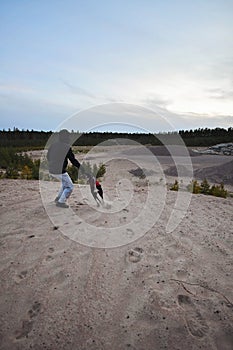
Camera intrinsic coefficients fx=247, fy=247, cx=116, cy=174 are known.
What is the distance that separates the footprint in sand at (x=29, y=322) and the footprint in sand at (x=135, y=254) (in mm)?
1177

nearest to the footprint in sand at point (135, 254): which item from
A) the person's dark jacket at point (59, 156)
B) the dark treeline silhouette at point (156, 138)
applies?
the person's dark jacket at point (59, 156)

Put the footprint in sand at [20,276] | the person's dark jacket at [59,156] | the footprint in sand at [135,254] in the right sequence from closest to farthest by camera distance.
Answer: the footprint in sand at [20,276] → the footprint in sand at [135,254] → the person's dark jacket at [59,156]

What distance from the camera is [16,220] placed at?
12.9 feet

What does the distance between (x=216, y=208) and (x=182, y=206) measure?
78 centimetres

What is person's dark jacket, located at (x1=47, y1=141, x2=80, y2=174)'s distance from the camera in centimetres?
456

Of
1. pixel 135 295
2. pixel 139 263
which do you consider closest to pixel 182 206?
pixel 139 263

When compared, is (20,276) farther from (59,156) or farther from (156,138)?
(156,138)

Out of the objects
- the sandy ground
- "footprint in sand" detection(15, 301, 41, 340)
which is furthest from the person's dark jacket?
"footprint in sand" detection(15, 301, 41, 340)

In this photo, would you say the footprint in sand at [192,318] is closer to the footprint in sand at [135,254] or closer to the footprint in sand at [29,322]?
the footprint in sand at [135,254]

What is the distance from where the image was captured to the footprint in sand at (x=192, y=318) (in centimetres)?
208

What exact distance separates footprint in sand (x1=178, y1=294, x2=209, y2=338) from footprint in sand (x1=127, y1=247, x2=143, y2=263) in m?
0.71

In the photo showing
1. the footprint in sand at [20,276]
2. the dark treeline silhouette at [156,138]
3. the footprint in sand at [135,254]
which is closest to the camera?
the footprint in sand at [20,276]

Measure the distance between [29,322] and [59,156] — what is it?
296 centimetres

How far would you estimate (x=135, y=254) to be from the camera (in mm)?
3127
